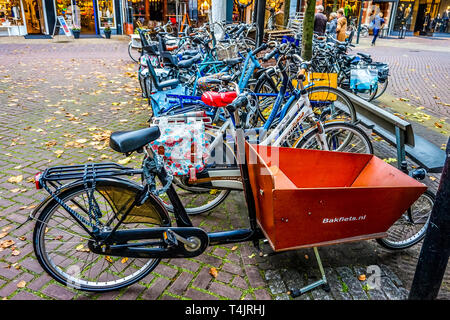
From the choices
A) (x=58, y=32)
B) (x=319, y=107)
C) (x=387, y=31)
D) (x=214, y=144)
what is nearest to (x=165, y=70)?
(x=319, y=107)

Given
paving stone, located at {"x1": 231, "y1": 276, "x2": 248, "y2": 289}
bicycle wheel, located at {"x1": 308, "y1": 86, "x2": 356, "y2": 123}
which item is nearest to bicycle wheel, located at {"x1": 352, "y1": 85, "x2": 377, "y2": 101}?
bicycle wheel, located at {"x1": 308, "y1": 86, "x2": 356, "y2": 123}

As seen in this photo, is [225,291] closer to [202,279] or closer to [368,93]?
[202,279]

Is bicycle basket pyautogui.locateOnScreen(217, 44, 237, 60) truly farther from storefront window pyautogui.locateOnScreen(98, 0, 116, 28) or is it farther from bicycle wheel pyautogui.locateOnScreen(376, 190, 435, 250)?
storefront window pyautogui.locateOnScreen(98, 0, 116, 28)

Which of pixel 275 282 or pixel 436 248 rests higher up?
pixel 436 248

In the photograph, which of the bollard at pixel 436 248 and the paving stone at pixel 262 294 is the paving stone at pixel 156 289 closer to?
the paving stone at pixel 262 294

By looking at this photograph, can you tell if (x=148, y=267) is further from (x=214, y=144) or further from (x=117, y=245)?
(x=214, y=144)

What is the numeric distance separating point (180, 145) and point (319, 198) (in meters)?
1.10

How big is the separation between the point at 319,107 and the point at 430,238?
3.07 meters

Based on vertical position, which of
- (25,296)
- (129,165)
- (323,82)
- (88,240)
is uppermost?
(323,82)

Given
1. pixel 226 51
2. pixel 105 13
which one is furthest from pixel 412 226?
pixel 105 13

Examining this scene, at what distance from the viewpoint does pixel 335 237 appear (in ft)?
8.68

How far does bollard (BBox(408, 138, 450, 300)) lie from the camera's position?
79.4 inches

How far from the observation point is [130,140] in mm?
2268

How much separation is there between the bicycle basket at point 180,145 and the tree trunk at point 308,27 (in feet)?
16.6
